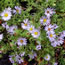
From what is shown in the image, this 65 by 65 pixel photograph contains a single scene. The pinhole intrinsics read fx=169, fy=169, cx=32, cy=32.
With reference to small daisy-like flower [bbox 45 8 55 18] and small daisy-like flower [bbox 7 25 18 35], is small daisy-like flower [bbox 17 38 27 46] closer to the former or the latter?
small daisy-like flower [bbox 7 25 18 35]

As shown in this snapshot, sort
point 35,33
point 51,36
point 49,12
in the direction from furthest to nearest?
point 49,12, point 51,36, point 35,33

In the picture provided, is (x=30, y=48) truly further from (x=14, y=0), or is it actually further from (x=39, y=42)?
(x=14, y=0)

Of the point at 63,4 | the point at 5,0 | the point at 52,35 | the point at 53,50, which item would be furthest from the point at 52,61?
the point at 5,0

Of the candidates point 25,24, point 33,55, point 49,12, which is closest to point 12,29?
point 25,24

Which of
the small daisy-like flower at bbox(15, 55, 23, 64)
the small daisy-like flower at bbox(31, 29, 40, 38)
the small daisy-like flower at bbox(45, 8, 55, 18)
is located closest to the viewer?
the small daisy-like flower at bbox(31, 29, 40, 38)

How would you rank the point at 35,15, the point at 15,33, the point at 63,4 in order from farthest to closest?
the point at 63,4
the point at 35,15
the point at 15,33

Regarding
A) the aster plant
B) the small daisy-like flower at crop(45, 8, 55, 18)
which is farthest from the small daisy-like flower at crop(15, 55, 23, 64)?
the small daisy-like flower at crop(45, 8, 55, 18)

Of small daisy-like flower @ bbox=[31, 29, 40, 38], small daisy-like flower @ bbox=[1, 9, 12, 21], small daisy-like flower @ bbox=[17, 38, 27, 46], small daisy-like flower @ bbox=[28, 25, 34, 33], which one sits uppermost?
small daisy-like flower @ bbox=[1, 9, 12, 21]

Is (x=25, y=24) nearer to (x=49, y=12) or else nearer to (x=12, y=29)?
(x=12, y=29)

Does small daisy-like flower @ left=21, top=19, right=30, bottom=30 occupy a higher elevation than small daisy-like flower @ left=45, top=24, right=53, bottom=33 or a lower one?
higher

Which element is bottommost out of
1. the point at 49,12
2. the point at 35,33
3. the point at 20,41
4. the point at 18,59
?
the point at 18,59

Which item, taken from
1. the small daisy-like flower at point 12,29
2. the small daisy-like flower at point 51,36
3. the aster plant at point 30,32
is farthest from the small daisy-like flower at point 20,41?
the small daisy-like flower at point 51,36
